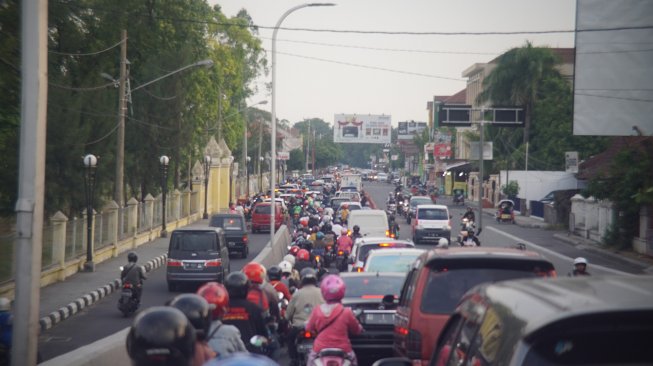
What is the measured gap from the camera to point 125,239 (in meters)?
42.4

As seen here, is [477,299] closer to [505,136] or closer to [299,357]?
[299,357]

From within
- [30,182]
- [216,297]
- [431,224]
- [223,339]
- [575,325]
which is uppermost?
[30,182]

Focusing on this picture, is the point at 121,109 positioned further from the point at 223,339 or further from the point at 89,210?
the point at 223,339

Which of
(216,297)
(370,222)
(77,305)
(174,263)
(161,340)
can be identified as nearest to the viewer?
(161,340)

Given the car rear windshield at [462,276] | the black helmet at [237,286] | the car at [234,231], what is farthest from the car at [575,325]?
the car at [234,231]

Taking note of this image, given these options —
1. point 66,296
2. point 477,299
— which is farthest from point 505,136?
point 477,299

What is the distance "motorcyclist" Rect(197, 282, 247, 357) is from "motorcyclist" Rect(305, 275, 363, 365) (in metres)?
1.86

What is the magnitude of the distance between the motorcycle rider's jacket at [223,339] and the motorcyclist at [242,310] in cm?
187

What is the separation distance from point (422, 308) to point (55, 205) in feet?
106

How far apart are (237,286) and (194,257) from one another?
19.7 metres

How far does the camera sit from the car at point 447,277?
894 cm

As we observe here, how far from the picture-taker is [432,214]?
150ft

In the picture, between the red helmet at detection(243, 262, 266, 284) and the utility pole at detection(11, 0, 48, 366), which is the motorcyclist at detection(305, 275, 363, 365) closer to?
the red helmet at detection(243, 262, 266, 284)

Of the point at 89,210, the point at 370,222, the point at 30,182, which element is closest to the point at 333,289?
the point at 30,182
